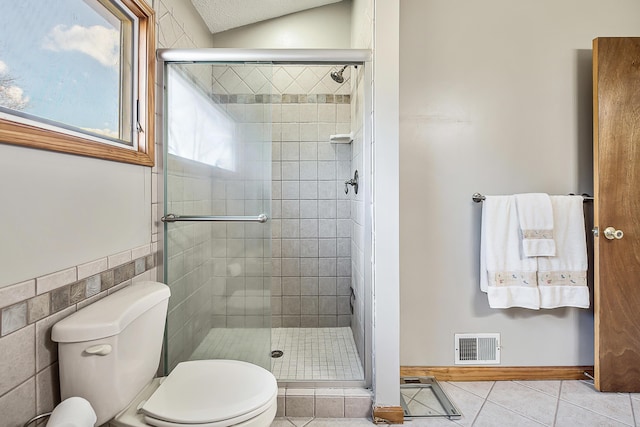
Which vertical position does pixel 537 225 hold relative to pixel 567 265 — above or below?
above

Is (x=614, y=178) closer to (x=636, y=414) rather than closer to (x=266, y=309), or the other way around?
(x=636, y=414)

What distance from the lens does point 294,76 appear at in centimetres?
273

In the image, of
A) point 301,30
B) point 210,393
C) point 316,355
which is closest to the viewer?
point 210,393

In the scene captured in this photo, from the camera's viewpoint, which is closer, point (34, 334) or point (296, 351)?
point (34, 334)

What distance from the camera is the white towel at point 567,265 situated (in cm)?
194

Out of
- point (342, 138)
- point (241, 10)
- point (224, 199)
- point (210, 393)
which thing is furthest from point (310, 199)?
point (210, 393)

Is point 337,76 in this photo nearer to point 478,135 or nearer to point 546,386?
point 478,135

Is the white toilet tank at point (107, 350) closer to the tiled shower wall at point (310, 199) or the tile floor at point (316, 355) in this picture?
the tile floor at point (316, 355)

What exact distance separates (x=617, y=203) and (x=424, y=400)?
1.54 m

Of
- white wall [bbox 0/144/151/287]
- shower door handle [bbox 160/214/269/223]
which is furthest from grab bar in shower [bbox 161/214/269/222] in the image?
white wall [bbox 0/144/151/287]

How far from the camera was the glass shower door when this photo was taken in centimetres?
172

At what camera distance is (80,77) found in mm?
1229

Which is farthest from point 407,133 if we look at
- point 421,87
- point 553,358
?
point 553,358

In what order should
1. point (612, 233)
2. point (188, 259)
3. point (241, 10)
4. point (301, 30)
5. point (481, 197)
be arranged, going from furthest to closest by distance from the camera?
point (301, 30)
point (241, 10)
point (481, 197)
point (612, 233)
point (188, 259)
